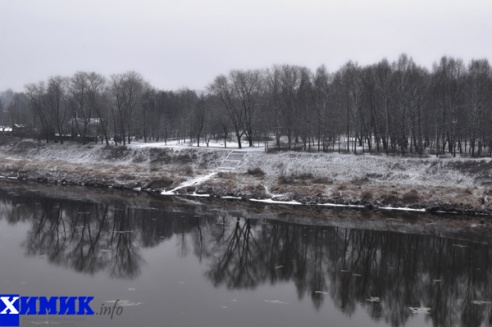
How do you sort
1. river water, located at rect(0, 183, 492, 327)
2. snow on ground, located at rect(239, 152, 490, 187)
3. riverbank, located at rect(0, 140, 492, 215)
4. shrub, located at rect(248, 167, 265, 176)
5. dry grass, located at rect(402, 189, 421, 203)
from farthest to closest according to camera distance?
1. shrub, located at rect(248, 167, 265, 176)
2. snow on ground, located at rect(239, 152, 490, 187)
3. riverbank, located at rect(0, 140, 492, 215)
4. dry grass, located at rect(402, 189, 421, 203)
5. river water, located at rect(0, 183, 492, 327)

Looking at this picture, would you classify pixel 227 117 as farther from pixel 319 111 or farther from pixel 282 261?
pixel 282 261

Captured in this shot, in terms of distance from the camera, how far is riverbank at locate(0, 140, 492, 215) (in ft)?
136

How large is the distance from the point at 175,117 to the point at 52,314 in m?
83.3

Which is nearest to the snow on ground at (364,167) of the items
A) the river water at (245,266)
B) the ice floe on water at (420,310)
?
the river water at (245,266)

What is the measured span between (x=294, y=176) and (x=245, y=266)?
27320mm

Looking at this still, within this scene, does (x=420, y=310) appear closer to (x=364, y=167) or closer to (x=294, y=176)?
(x=364, y=167)

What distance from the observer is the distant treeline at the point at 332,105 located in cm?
5556

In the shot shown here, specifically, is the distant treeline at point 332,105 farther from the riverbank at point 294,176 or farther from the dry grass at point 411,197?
the dry grass at point 411,197

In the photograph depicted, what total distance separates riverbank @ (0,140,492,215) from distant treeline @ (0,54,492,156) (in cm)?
611

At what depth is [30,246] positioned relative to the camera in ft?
89.4

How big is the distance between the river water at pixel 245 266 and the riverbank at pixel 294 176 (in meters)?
4.72

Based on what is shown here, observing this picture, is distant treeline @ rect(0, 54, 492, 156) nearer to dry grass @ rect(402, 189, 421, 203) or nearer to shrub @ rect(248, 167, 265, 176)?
shrub @ rect(248, 167, 265, 176)

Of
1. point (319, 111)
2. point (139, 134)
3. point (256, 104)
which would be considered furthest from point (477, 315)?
point (139, 134)

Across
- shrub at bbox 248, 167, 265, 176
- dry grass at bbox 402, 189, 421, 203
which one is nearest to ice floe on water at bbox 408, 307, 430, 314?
dry grass at bbox 402, 189, 421, 203
